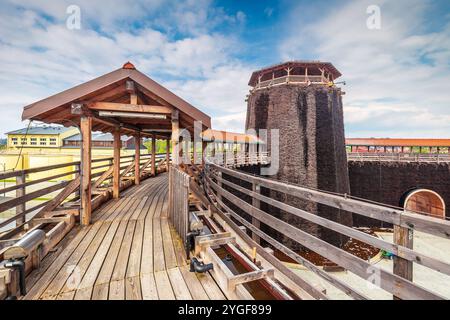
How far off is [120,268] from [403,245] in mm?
3208

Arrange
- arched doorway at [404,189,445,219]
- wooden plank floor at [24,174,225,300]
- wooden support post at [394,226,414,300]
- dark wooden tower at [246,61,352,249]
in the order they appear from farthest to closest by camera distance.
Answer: arched doorway at [404,189,445,219] → dark wooden tower at [246,61,352,249] → wooden plank floor at [24,174,225,300] → wooden support post at [394,226,414,300]

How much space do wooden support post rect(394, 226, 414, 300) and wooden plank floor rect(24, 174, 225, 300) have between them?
5.50ft

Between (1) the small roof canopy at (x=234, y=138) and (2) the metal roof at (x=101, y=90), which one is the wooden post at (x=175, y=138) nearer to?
(2) the metal roof at (x=101, y=90)

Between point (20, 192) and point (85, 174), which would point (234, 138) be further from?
point (20, 192)

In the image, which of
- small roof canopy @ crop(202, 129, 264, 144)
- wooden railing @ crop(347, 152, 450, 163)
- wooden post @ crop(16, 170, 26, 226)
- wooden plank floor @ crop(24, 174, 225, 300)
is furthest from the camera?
wooden railing @ crop(347, 152, 450, 163)

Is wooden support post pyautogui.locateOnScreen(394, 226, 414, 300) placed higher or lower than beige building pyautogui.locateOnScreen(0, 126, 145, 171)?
lower

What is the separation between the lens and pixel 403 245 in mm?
1488

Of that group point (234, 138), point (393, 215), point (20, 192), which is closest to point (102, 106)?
point (20, 192)

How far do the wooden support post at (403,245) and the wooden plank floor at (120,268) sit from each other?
1675 millimetres

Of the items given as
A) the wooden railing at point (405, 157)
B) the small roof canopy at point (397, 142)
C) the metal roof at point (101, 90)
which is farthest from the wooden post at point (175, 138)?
the small roof canopy at point (397, 142)

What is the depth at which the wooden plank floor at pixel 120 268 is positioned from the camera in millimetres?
2352

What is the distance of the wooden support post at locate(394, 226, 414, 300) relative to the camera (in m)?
Result: 1.46

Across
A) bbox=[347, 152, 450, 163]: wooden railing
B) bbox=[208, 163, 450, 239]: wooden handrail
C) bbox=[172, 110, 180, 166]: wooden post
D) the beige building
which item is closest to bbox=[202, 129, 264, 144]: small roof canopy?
bbox=[347, 152, 450, 163]: wooden railing

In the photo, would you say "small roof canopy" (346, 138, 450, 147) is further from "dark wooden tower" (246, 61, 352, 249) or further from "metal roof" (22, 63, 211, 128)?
"metal roof" (22, 63, 211, 128)
